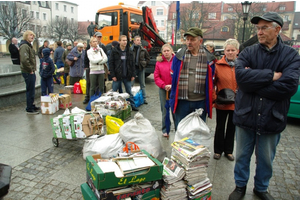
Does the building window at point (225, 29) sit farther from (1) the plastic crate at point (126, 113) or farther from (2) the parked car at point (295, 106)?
(1) the plastic crate at point (126, 113)

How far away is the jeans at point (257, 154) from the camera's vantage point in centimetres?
263

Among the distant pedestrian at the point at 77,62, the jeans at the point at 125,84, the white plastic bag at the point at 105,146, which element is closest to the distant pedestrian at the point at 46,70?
the distant pedestrian at the point at 77,62

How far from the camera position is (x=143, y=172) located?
231 cm

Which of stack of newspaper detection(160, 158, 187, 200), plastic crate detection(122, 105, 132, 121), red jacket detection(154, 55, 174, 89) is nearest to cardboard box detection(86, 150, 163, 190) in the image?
stack of newspaper detection(160, 158, 187, 200)

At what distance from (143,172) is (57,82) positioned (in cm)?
941

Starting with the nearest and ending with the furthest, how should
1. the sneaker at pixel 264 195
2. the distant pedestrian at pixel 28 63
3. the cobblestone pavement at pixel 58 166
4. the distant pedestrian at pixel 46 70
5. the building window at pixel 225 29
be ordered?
the sneaker at pixel 264 195
the cobblestone pavement at pixel 58 166
the distant pedestrian at pixel 28 63
the distant pedestrian at pixel 46 70
the building window at pixel 225 29

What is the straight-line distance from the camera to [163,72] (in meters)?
4.48

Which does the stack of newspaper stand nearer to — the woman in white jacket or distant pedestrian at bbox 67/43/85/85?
the woman in white jacket

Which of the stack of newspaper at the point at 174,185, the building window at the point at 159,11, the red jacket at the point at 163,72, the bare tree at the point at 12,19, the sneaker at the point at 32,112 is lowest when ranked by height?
the sneaker at the point at 32,112

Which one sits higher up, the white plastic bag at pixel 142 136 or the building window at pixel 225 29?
the building window at pixel 225 29

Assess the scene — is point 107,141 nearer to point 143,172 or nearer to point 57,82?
point 143,172

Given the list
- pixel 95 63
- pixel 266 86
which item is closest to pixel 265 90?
pixel 266 86

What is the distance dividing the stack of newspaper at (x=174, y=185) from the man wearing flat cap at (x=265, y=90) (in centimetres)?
75

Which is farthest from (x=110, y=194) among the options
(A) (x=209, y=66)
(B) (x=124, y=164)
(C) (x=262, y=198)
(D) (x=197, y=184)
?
(A) (x=209, y=66)
